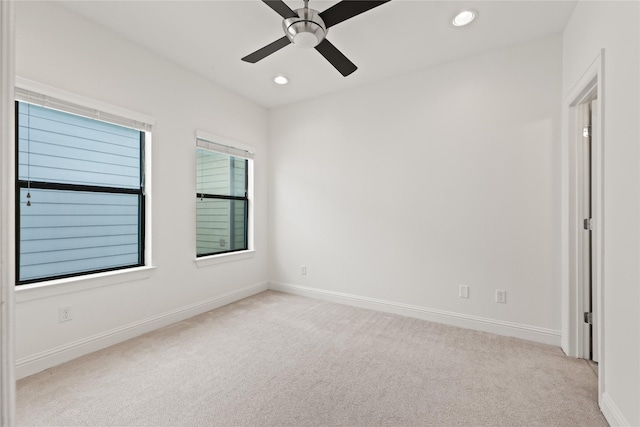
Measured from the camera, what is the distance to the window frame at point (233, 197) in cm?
341

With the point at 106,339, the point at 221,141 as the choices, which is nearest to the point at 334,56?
the point at 221,141

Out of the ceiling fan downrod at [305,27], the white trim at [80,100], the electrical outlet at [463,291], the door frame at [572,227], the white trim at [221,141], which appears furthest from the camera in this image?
the white trim at [221,141]

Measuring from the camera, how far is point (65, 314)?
2.30 meters

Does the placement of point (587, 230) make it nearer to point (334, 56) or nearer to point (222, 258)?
point (334, 56)

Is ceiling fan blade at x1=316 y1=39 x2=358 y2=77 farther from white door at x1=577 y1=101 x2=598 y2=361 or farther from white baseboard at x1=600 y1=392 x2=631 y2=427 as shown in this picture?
white baseboard at x1=600 y1=392 x2=631 y2=427

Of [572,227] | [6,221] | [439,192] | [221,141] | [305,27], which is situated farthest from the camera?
[221,141]

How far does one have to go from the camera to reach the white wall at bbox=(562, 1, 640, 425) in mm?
1453

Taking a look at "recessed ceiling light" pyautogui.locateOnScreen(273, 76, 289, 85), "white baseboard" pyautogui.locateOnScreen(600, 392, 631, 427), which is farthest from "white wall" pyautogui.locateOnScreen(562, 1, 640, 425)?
"recessed ceiling light" pyautogui.locateOnScreen(273, 76, 289, 85)

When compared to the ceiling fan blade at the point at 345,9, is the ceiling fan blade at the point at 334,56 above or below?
below

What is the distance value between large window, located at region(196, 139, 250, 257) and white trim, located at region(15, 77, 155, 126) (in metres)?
0.72

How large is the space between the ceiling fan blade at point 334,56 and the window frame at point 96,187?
1.81 metres

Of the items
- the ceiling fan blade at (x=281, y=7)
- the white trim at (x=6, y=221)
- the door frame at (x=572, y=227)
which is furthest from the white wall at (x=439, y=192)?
the white trim at (x=6, y=221)

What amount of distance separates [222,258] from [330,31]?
2.75 m

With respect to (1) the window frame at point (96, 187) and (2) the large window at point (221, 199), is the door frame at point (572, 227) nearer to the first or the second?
(2) the large window at point (221, 199)
